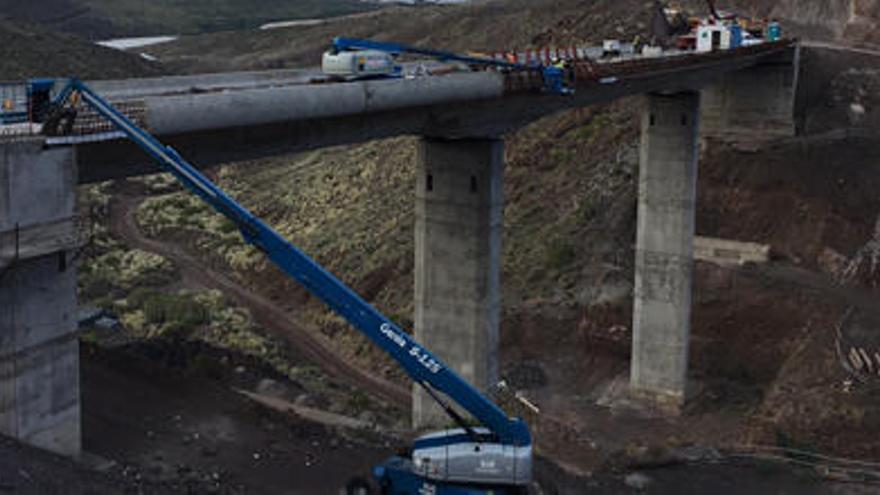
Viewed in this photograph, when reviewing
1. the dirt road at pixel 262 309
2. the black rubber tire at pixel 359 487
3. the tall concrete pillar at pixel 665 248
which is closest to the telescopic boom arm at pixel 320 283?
the black rubber tire at pixel 359 487

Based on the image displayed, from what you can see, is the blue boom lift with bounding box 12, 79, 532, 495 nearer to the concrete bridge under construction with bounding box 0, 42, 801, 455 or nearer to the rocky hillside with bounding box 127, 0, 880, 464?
the concrete bridge under construction with bounding box 0, 42, 801, 455

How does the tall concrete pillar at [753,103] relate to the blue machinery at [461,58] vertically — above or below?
below

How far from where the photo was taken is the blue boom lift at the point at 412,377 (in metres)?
20.0

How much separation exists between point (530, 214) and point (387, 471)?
1596 inches

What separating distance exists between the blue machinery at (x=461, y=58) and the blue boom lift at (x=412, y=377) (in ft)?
31.0

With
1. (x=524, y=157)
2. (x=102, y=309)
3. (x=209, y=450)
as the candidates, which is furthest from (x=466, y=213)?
(x=524, y=157)

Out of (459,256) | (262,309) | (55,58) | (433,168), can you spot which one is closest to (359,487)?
(459,256)

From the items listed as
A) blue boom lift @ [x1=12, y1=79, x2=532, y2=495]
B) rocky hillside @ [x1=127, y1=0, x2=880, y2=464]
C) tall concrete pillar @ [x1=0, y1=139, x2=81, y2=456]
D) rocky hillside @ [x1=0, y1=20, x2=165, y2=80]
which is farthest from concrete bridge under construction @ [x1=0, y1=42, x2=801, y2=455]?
rocky hillside @ [x1=0, y1=20, x2=165, y2=80]

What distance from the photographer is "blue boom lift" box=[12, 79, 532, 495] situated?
65.6 feet

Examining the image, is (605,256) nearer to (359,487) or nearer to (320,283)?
(359,487)

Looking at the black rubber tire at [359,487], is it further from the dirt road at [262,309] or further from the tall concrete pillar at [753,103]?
the tall concrete pillar at [753,103]

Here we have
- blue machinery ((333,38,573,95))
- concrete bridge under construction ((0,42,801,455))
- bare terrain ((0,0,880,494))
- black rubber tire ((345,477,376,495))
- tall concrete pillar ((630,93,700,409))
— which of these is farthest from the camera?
tall concrete pillar ((630,93,700,409))

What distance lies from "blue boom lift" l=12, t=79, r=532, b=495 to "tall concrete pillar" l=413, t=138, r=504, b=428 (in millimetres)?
10851

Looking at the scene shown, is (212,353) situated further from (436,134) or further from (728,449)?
(728,449)
